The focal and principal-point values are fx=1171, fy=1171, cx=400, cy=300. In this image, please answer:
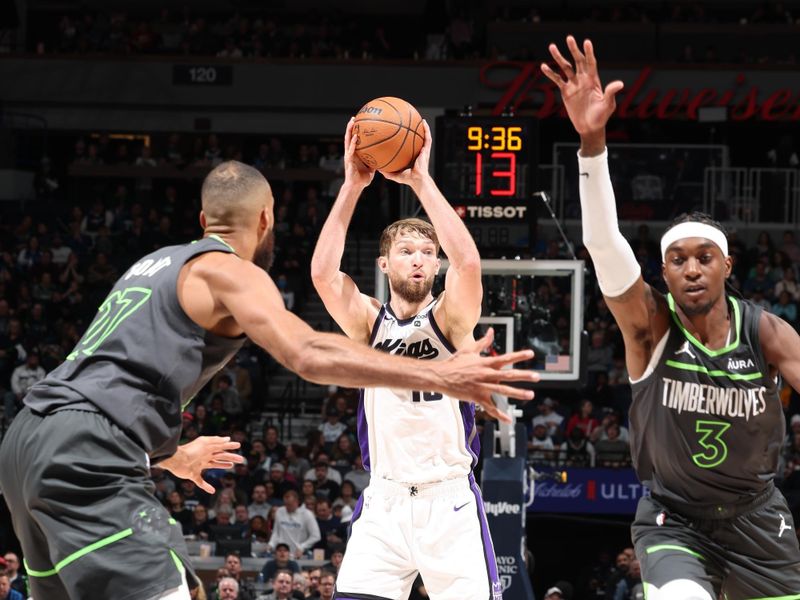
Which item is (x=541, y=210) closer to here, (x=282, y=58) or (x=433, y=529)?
(x=282, y=58)

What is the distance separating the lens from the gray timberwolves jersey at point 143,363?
4090 mm

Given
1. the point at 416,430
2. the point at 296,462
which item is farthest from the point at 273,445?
the point at 416,430

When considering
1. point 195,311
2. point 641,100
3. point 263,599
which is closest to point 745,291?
point 641,100

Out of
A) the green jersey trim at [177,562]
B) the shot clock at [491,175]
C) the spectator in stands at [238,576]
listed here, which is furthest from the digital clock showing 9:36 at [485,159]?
the green jersey trim at [177,562]

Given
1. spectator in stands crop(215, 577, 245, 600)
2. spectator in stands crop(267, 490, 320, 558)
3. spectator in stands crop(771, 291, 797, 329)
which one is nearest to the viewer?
spectator in stands crop(215, 577, 245, 600)

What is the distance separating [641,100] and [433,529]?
19.6 metres

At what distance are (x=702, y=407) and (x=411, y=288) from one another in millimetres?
1756

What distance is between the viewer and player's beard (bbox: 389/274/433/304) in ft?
20.4

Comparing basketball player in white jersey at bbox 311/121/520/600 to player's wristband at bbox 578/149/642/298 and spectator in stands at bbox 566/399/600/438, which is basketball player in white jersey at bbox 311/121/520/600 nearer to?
player's wristband at bbox 578/149/642/298

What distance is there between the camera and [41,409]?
13.5 ft

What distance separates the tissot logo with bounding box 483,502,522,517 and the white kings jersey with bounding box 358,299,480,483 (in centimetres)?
512

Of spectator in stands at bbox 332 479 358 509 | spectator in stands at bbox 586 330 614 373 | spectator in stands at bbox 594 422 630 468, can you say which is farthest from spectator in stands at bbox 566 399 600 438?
spectator in stands at bbox 332 479 358 509

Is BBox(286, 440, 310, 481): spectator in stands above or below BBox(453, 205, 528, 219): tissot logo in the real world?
below

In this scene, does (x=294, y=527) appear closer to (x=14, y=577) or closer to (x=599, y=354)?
(x=14, y=577)
